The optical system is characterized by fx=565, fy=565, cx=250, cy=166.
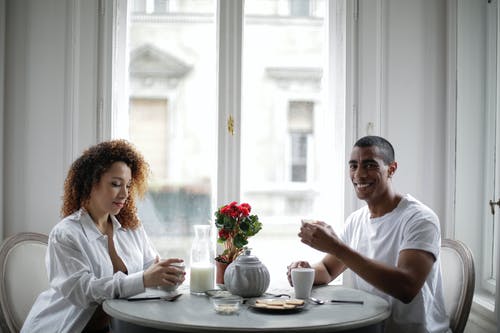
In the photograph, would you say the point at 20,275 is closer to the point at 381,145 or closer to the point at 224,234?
the point at 224,234

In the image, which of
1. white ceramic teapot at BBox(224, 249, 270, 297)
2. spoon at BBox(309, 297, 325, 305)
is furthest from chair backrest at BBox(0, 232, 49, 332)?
spoon at BBox(309, 297, 325, 305)

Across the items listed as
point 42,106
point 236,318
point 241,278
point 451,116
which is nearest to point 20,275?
point 42,106

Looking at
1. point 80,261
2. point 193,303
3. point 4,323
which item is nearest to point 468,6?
point 193,303

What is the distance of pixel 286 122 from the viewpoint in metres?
3.41

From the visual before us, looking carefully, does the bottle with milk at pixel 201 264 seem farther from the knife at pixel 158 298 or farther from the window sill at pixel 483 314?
the window sill at pixel 483 314

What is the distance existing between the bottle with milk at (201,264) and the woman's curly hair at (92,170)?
16.8 inches

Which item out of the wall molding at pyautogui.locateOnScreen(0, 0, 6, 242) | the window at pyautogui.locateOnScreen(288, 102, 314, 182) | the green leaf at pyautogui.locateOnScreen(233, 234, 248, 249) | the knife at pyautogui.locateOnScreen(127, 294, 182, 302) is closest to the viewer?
the knife at pyautogui.locateOnScreen(127, 294, 182, 302)

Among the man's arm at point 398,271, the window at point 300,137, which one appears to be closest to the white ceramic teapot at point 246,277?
the man's arm at point 398,271

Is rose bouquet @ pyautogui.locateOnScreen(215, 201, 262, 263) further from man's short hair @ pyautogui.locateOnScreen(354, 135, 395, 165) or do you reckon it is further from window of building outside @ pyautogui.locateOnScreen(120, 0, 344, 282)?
window of building outside @ pyautogui.locateOnScreen(120, 0, 344, 282)

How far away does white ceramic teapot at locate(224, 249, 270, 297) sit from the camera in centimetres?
199

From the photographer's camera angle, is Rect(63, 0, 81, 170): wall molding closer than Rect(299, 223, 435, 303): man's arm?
No

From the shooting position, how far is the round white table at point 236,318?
5.28 feet

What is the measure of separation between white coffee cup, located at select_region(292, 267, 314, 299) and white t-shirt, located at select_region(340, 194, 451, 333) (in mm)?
306

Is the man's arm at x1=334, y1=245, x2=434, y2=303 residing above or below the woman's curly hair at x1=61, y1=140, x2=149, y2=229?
below
